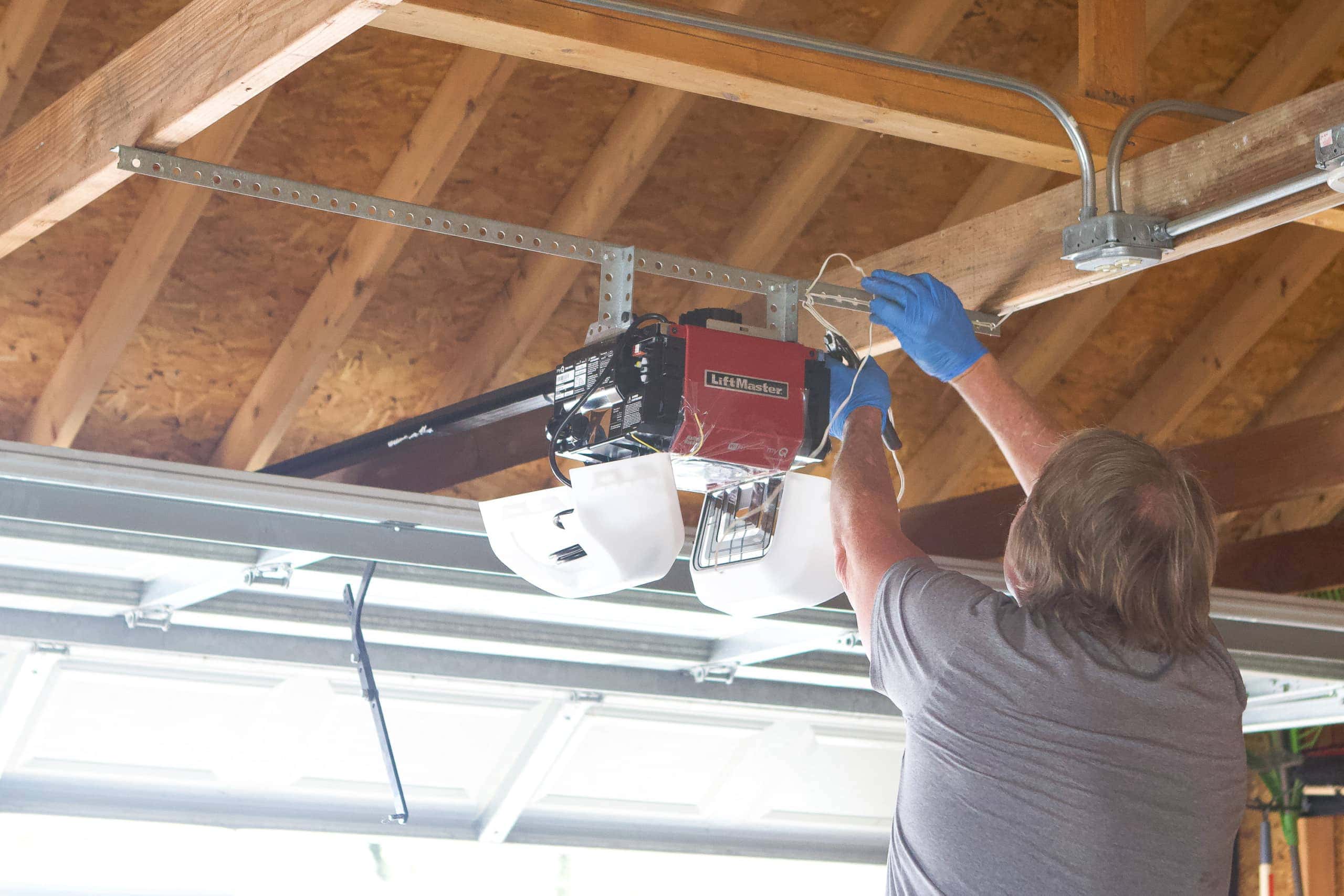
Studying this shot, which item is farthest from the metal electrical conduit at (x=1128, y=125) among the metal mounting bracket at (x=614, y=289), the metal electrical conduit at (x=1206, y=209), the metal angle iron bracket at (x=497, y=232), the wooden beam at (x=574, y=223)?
the wooden beam at (x=574, y=223)

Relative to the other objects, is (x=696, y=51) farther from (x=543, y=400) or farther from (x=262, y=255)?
(x=262, y=255)

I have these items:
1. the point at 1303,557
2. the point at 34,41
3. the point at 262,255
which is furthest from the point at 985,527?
the point at 34,41

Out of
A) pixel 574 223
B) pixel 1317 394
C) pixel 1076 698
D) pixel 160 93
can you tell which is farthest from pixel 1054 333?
pixel 160 93

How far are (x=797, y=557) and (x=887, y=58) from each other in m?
0.76

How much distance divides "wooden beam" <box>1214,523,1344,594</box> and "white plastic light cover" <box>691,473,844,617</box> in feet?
11.2

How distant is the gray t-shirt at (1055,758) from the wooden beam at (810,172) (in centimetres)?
206

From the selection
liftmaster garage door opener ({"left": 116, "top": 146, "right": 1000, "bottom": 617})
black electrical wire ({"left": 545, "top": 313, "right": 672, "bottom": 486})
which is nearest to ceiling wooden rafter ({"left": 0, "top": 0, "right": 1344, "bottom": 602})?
liftmaster garage door opener ({"left": 116, "top": 146, "right": 1000, "bottom": 617})

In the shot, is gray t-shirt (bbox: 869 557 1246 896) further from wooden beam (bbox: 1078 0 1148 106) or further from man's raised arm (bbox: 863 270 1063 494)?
wooden beam (bbox: 1078 0 1148 106)

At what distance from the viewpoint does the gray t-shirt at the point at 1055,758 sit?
1522 mm

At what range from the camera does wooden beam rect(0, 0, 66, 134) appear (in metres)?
2.77

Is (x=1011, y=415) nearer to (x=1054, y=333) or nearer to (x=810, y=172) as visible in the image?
(x=810, y=172)

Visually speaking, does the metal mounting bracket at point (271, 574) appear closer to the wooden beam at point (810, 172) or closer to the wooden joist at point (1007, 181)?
the wooden beam at point (810, 172)

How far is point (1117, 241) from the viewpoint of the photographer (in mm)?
2074

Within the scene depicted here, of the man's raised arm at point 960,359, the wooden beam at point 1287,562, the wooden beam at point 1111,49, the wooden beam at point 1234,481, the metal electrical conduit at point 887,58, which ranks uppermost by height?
the wooden beam at point 1287,562
